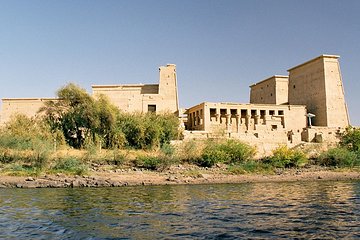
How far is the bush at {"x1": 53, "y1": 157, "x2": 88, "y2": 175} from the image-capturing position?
26.8 metres

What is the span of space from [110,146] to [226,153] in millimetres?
10395

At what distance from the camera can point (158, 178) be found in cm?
2569

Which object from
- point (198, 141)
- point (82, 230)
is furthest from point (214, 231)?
point (198, 141)

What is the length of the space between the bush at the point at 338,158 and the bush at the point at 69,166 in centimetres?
1981

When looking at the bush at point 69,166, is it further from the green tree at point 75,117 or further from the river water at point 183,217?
the river water at point 183,217

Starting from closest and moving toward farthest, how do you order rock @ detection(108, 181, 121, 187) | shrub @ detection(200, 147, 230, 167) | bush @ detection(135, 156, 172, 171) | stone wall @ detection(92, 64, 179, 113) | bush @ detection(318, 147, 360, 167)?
rock @ detection(108, 181, 121, 187), bush @ detection(135, 156, 172, 171), shrub @ detection(200, 147, 230, 167), bush @ detection(318, 147, 360, 167), stone wall @ detection(92, 64, 179, 113)

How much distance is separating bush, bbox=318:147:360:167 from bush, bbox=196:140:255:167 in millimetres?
6119

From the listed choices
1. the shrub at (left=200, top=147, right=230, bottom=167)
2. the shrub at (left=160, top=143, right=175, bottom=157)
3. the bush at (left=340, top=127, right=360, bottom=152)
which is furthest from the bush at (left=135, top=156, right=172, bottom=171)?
the bush at (left=340, top=127, right=360, bottom=152)

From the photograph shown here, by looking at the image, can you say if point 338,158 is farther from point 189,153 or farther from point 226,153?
point 189,153

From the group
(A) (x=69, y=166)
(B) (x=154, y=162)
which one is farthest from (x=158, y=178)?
(A) (x=69, y=166)

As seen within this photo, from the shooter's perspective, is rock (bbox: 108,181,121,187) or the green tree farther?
the green tree

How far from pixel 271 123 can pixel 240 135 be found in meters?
4.87

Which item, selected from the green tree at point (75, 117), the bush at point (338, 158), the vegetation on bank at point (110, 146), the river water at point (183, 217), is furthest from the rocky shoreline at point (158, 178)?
the green tree at point (75, 117)

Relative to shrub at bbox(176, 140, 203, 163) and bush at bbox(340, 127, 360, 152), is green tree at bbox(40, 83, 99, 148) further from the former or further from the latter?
bush at bbox(340, 127, 360, 152)
